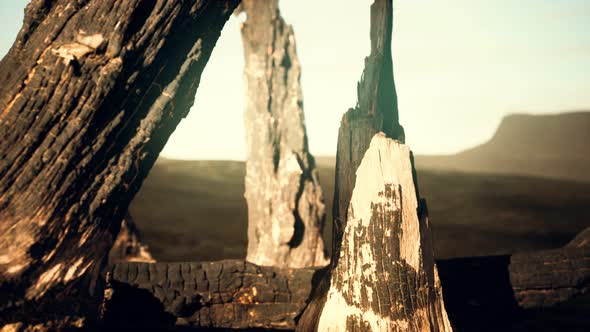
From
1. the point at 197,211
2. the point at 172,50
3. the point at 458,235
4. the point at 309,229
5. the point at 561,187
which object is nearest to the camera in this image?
the point at 172,50

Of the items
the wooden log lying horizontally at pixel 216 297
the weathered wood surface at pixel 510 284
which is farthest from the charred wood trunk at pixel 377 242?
the weathered wood surface at pixel 510 284

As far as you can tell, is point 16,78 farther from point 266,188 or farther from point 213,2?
point 266,188

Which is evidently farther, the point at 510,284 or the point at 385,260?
the point at 510,284

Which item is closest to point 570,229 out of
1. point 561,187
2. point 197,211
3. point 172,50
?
point 561,187

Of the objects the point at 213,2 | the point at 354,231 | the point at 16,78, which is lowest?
the point at 354,231

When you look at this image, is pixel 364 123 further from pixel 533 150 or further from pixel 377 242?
pixel 533 150

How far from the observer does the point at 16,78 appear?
2.46 metres

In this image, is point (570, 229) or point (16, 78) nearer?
point (16, 78)

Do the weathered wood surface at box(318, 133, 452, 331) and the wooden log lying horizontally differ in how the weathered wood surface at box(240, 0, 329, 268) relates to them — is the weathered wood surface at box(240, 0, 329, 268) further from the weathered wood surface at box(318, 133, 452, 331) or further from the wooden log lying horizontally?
the weathered wood surface at box(318, 133, 452, 331)

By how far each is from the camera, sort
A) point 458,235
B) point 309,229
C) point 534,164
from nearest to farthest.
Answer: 1. point 309,229
2. point 458,235
3. point 534,164

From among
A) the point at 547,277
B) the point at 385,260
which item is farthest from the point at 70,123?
the point at 547,277

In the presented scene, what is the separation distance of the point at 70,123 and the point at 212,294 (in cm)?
189

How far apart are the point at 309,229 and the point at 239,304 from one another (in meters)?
3.22

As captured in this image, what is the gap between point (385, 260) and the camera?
2689 millimetres
